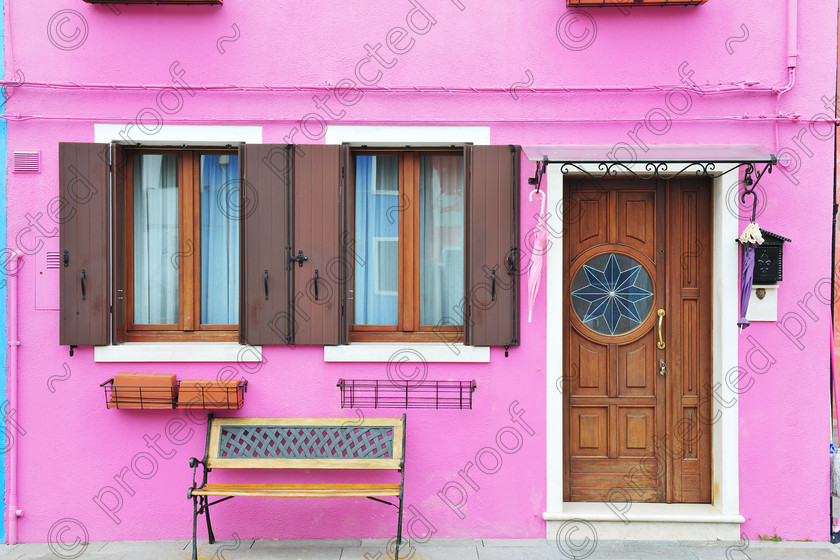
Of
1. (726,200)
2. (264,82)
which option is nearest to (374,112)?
(264,82)

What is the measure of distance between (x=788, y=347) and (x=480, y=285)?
2.29 metres

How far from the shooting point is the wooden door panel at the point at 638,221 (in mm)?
5246

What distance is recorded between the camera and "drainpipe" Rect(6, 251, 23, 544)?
16.3ft

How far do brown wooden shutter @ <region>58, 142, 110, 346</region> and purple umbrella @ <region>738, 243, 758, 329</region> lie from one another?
455 cm

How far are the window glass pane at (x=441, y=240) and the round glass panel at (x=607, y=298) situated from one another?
934 millimetres

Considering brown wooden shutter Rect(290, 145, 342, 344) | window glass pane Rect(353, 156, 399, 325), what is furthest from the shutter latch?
window glass pane Rect(353, 156, 399, 325)

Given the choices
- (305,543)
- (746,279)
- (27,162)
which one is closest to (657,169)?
(746,279)

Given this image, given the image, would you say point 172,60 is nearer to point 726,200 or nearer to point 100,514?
point 100,514

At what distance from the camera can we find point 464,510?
504cm

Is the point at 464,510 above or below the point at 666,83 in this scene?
below

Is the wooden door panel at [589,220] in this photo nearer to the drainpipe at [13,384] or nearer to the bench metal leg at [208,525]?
the bench metal leg at [208,525]

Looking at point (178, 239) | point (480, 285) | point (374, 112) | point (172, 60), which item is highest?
point (172, 60)

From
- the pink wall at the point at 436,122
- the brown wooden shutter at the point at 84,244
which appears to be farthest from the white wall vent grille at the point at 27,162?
the brown wooden shutter at the point at 84,244

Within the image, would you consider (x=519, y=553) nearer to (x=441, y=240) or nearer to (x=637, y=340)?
(x=637, y=340)
